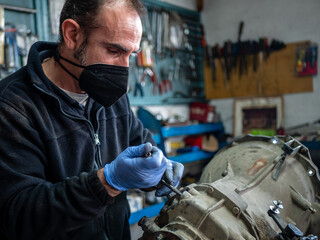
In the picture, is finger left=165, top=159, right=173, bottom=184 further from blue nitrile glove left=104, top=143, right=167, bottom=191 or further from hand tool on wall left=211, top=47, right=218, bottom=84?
hand tool on wall left=211, top=47, right=218, bottom=84

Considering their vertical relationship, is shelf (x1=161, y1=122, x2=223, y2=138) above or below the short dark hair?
below

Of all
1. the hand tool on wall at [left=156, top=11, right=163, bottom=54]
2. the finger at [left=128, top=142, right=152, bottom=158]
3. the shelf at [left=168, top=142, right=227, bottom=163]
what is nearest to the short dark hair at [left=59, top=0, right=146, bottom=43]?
the finger at [left=128, top=142, right=152, bottom=158]

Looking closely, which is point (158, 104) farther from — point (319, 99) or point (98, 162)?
point (98, 162)

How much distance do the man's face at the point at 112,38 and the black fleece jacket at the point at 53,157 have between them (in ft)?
0.61

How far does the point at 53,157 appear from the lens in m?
1.13

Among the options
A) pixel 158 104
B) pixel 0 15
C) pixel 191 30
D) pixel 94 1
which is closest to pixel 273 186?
pixel 94 1

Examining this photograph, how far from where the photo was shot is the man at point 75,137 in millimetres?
943

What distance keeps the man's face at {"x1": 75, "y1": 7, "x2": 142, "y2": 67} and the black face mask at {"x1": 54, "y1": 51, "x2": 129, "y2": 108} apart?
3cm

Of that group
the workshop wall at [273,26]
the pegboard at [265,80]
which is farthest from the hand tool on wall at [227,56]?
the workshop wall at [273,26]

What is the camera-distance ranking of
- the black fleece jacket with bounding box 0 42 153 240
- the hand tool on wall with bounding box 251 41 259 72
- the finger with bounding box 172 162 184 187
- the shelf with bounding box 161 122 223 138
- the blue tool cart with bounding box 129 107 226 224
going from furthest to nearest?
the hand tool on wall with bounding box 251 41 259 72
the shelf with bounding box 161 122 223 138
the blue tool cart with bounding box 129 107 226 224
the finger with bounding box 172 162 184 187
the black fleece jacket with bounding box 0 42 153 240

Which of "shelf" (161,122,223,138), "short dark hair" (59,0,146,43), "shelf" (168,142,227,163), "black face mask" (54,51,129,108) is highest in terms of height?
"short dark hair" (59,0,146,43)

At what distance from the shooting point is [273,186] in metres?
1.29

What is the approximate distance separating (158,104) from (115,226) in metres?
2.66

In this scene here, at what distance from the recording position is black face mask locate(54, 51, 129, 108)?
1225 millimetres
